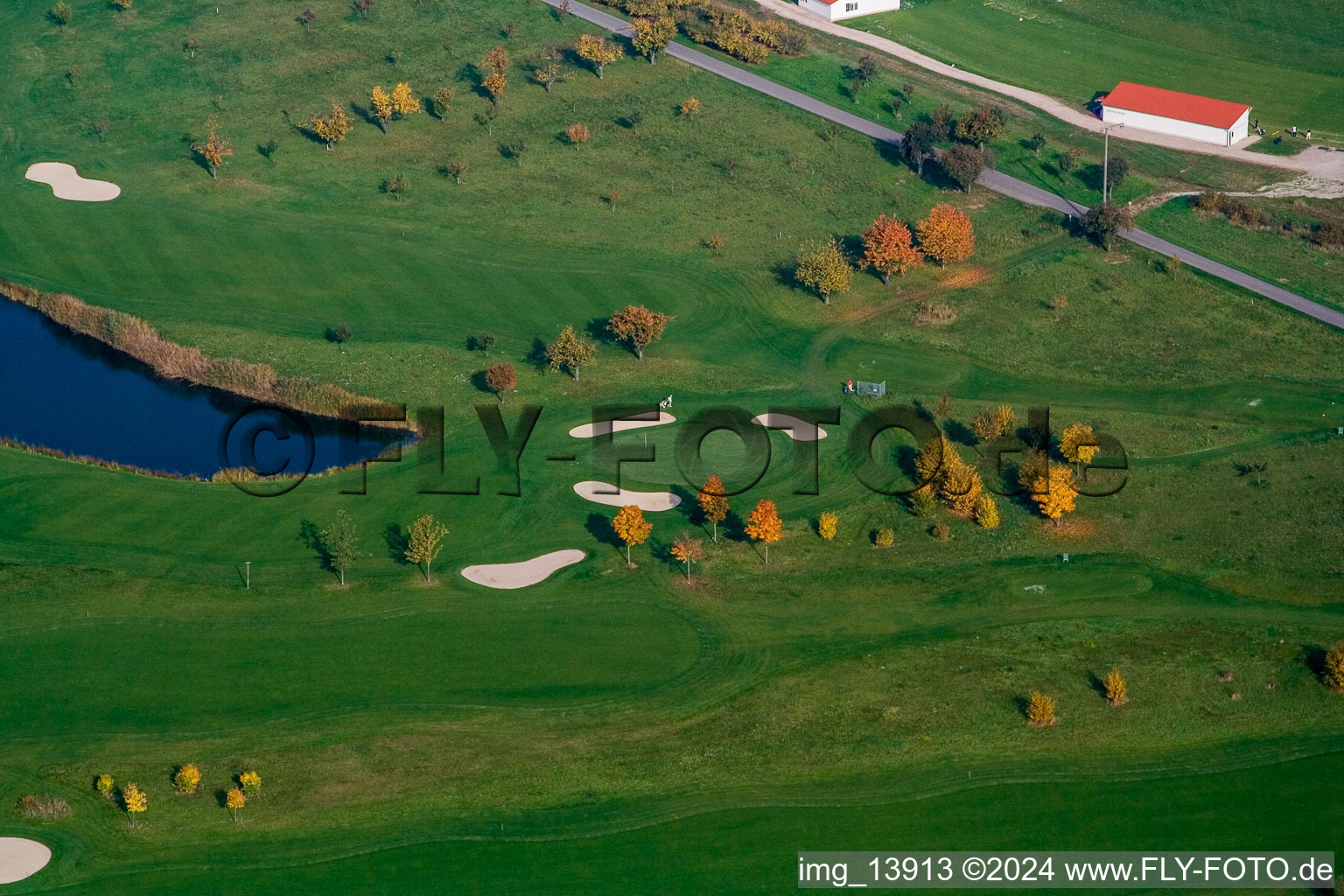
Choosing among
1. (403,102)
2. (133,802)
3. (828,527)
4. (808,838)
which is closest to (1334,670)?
(828,527)

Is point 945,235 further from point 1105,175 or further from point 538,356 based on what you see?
point 538,356

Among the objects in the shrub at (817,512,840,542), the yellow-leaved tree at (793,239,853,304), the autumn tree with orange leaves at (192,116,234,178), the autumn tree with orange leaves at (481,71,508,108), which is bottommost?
the shrub at (817,512,840,542)

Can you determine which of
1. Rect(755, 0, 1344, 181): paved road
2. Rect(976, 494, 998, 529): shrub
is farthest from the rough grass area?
Rect(976, 494, 998, 529): shrub

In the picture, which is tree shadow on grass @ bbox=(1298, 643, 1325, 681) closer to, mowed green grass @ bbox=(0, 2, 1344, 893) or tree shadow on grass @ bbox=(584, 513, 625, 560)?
mowed green grass @ bbox=(0, 2, 1344, 893)

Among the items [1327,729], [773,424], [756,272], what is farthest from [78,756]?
[756,272]

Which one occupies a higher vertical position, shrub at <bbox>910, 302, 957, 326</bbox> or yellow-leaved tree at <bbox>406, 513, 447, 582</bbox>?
shrub at <bbox>910, 302, 957, 326</bbox>

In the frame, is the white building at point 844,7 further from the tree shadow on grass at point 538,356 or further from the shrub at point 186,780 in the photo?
the shrub at point 186,780

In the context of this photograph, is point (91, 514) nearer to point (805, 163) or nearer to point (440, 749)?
point (440, 749)
